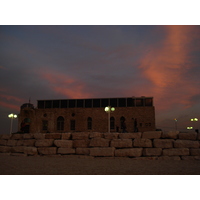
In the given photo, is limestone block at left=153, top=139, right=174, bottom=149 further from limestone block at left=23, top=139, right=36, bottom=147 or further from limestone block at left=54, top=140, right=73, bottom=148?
limestone block at left=23, top=139, right=36, bottom=147

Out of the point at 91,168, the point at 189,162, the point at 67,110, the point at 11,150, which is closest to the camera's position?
the point at 91,168

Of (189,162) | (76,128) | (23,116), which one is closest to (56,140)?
(189,162)

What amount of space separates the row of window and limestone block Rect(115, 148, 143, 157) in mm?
24461

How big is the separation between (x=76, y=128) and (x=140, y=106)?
1122 centimetres

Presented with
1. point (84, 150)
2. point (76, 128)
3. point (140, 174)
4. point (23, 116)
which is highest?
point (23, 116)

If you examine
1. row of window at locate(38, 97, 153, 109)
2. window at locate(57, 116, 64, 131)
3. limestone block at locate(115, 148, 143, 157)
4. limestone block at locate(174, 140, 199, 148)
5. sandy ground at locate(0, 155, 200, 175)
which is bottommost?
sandy ground at locate(0, 155, 200, 175)

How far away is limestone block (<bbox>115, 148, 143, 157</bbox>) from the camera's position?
8770 mm

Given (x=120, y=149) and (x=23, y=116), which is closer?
(x=120, y=149)

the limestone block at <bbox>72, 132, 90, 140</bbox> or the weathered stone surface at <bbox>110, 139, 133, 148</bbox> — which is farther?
the limestone block at <bbox>72, 132, 90, 140</bbox>

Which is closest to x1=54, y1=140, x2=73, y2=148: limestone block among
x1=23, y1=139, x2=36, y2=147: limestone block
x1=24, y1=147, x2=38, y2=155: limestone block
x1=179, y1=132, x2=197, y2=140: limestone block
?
x1=24, y1=147, x2=38, y2=155: limestone block

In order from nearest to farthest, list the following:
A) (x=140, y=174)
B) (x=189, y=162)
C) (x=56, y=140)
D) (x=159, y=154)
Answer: (x=140, y=174), (x=189, y=162), (x=159, y=154), (x=56, y=140)

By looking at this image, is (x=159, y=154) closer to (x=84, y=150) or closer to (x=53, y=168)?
(x=84, y=150)

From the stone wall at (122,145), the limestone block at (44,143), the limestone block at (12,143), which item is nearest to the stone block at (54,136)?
the stone wall at (122,145)

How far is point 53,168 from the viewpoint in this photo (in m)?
7.00
